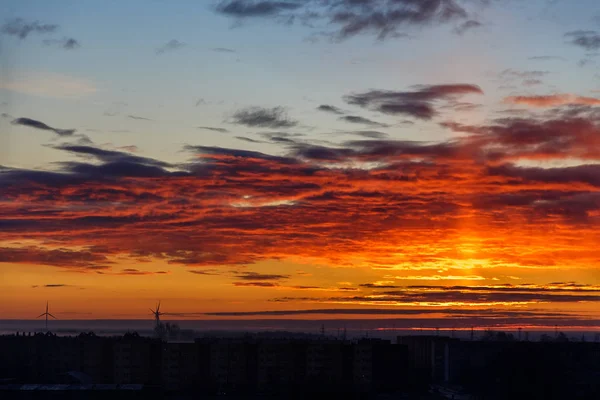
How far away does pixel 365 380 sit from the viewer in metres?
106

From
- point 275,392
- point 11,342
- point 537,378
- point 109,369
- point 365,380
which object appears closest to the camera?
point 537,378

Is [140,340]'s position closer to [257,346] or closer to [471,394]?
[257,346]

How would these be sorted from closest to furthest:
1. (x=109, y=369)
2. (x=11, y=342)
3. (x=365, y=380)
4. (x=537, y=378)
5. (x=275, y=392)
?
(x=537, y=378) < (x=275, y=392) < (x=365, y=380) < (x=109, y=369) < (x=11, y=342)

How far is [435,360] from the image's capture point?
131 metres

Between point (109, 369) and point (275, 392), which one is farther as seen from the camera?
point (109, 369)

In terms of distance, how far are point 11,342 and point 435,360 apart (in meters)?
60.9

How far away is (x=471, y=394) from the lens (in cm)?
10281

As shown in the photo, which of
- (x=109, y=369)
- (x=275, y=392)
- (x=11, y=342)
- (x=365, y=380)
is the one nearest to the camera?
(x=275, y=392)

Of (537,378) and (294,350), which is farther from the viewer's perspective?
(294,350)

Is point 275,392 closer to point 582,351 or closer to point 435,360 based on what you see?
point 435,360

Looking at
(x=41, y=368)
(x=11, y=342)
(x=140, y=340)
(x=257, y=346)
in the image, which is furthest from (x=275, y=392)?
(x=11, y=342)

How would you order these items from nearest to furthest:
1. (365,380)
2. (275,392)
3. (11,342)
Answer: (275,392) → (365,380) → (11,342)

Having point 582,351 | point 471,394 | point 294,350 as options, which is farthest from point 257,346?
point 582,351

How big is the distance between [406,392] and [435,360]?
3004cm
